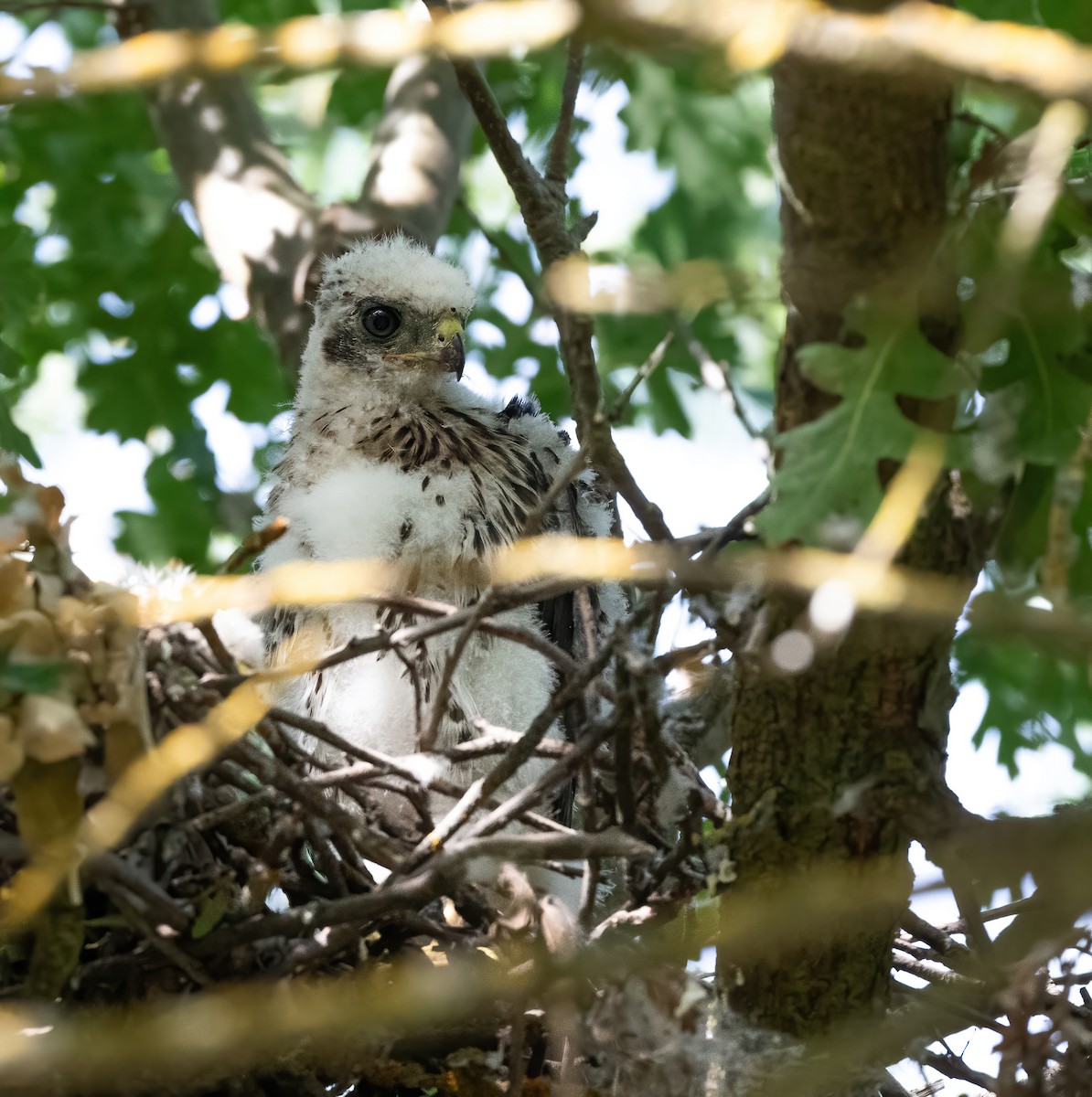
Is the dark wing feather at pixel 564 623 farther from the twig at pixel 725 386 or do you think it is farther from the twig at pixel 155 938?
the twig at pixel 155 938

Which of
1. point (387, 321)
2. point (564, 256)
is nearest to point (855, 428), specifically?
point (564, 256)

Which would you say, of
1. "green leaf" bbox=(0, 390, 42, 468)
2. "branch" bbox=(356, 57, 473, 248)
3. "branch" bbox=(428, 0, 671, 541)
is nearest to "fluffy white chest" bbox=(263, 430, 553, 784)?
"branch" bbox=(428, 0, 671, 541)

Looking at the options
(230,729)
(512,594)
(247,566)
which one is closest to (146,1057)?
(230,729)

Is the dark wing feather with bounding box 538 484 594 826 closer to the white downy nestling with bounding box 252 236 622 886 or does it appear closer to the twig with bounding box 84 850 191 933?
the white downy nestling with bounding box 252 236 622 886

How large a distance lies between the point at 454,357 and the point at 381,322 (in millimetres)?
256

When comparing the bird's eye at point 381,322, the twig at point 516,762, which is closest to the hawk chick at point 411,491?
the bird's eye at point 381,322

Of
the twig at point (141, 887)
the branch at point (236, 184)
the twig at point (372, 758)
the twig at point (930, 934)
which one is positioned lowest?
the twig at point (141, 887)

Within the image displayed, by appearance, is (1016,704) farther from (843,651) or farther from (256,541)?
(256,541)

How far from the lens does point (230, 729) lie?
2.22 metres

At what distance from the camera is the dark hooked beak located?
3.87 meters

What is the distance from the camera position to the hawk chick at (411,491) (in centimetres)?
323

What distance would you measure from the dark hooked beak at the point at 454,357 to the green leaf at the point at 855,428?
6.61 feet

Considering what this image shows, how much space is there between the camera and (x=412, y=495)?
331 cm

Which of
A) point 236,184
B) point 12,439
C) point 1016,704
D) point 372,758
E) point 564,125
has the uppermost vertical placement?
point 236,184
